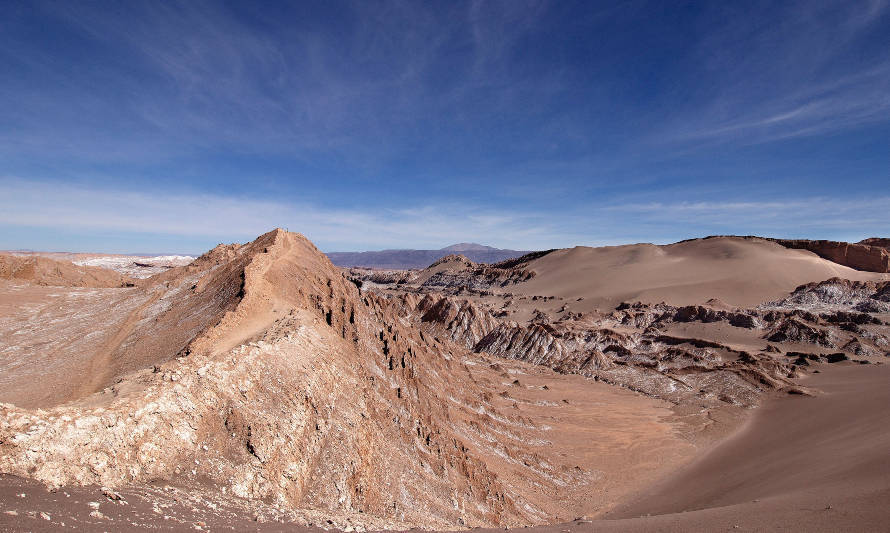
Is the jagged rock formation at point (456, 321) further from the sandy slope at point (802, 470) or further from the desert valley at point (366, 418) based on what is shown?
the sandy slope at point (802, 470)

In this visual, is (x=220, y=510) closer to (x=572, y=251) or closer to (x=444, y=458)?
(x=444, y=458)


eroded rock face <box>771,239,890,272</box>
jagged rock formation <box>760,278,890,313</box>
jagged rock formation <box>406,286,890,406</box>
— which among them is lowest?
jagged rock formation <box>406,286,890,406</box>

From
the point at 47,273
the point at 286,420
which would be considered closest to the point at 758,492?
the point at 286,420

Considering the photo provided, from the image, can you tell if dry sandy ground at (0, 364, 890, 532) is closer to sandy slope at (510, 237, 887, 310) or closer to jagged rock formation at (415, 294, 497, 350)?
jagged rock formation at (415, 294, 497, 350)

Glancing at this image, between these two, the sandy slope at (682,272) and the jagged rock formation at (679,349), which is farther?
the sandy slope at (682,272)

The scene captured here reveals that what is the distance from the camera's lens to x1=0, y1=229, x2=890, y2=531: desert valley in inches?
262

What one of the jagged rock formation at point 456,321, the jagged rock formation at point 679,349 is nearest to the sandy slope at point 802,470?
the jagged rock formation at point 679,349

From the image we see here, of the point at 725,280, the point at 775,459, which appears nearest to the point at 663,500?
the point at 775,459

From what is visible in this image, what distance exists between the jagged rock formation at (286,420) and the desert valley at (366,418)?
5 centimetres

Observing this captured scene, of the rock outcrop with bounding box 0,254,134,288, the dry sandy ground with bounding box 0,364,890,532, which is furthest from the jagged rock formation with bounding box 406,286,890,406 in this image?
the rock outcrop with bounding box 0,254,134,288

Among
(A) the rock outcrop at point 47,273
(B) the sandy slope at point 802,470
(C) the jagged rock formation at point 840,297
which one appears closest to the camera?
(B) the sandy slope at point 802,470

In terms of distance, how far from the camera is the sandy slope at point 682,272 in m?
76.1

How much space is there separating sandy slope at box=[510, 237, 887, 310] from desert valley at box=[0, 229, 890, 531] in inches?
1405

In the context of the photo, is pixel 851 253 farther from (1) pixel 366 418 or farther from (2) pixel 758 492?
(1) pixel 366 418
